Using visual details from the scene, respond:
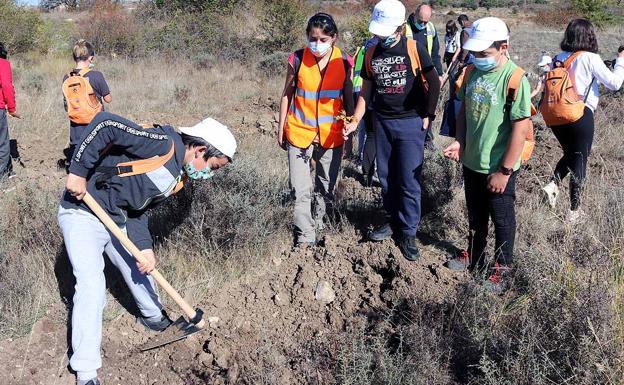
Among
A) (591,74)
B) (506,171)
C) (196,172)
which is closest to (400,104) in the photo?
(506,171)

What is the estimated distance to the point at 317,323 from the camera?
11.6 ft

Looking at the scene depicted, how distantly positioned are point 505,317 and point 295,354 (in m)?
1.30

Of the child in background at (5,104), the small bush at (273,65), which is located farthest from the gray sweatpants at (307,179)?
the small bush at (273,65)

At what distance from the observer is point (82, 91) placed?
5781 mm

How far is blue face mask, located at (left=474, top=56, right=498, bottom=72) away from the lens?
3252 millimetres

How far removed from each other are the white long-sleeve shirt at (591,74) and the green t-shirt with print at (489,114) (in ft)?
4.77

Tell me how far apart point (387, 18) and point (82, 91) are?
3.70m

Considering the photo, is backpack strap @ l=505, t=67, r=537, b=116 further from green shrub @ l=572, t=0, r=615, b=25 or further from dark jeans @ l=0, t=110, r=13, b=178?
green shrub @ l=572, t=0, r=615, b=25

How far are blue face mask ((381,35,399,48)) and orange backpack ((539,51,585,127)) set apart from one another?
1.60m

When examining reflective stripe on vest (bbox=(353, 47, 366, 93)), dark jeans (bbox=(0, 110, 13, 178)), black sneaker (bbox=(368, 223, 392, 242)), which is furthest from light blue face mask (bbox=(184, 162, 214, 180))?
dark jeans (bbox=(0, 110, 13, 178))

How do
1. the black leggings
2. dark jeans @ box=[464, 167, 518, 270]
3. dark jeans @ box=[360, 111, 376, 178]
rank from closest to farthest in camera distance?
1. dark jeans @ box=[464, 167, 518, 270]
2. the black leggings
3. dark jeans @ box=[360, 111, 376, 178]

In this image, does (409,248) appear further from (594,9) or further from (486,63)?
(594,9)

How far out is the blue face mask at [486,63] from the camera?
10.7 feet

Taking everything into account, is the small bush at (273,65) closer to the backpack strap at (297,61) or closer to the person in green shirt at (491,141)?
the backpack strap at (297,61)
